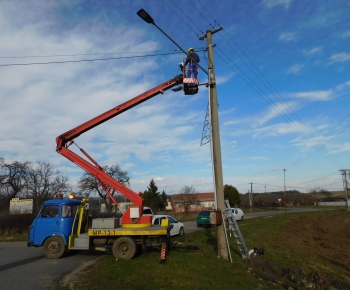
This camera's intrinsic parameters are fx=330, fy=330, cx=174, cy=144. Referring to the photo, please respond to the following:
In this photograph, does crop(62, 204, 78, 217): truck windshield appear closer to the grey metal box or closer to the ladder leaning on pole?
the grey metal box

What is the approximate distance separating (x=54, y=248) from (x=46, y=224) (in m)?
0.97

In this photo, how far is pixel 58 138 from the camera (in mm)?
14000

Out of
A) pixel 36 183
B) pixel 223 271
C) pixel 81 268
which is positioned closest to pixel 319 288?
pixel 223 271

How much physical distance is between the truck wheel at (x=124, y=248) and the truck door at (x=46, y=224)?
2587 mm

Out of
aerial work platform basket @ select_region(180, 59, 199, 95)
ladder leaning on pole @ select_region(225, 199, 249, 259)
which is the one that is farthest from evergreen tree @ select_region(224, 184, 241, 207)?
aerial work platform basket @ select_region(180, 59, 199, 95)

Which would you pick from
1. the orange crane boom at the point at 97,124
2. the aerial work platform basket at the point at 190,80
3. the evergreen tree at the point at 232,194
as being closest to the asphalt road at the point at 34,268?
the orange crane boom at the point at 97,124

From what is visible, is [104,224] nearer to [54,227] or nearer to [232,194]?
[54,227]

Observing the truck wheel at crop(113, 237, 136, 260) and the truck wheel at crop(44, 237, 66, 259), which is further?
the truck wheel at crop(44, 237, 66, 259)

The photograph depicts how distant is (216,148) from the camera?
1162cm

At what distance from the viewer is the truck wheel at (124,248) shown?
461 inches

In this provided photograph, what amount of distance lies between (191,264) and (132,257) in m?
2.45

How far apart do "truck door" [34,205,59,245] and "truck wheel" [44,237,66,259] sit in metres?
0.24

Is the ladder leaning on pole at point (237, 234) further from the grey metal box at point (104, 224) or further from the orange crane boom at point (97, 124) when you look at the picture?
the grey metal box at point (104, 224)

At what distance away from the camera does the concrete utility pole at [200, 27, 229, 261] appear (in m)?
11.3
